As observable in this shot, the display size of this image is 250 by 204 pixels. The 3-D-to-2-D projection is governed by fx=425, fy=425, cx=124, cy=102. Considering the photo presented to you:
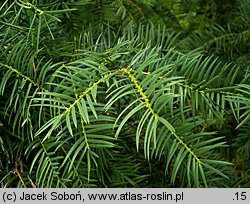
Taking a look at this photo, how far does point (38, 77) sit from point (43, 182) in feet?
0.31

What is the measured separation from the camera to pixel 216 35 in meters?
0.75

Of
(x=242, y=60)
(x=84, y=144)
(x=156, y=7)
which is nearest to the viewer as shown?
(x=84, y=144)

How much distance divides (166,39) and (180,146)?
23 centimetres

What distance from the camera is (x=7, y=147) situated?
15.9 inches

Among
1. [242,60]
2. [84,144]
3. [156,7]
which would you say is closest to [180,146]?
[84,144]

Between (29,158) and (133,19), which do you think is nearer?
(29,158)

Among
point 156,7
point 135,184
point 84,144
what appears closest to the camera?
point 84,144

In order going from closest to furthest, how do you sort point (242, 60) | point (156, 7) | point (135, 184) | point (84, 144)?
point (84, 144) < point (135, 184) < point (242, 60) < point (156, 7)

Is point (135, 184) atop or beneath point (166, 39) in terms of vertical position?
beneath

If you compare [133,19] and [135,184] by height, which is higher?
[133,19]

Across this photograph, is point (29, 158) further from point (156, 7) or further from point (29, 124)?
point (156, 7)

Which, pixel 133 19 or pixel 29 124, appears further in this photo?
pixel 133 19

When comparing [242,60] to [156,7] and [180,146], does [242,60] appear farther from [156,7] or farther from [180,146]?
[180,146]

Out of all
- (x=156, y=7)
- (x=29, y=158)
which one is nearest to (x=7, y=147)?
(x=29, y=158)
